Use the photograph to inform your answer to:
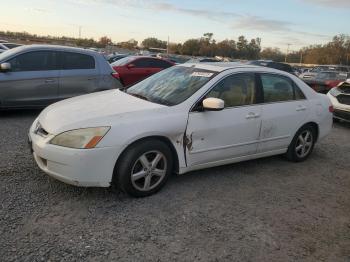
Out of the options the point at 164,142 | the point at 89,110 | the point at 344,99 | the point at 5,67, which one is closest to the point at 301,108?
the point at 164,142

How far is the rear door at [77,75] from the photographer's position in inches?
336

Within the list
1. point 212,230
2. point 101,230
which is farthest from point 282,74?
point 101,230

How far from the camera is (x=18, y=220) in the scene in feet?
12.3

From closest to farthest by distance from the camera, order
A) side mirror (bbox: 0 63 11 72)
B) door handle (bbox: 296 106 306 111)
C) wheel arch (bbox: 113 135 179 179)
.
Result: wheel arch (bbox: 113 135 179 179) → door handle (bbox: 296 106 306 111) → side mirror (bbox: 0 63 11 72)

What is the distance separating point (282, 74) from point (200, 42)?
10299 cm

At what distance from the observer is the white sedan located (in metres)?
4.11

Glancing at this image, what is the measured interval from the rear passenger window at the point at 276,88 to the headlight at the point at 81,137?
2.56 meters

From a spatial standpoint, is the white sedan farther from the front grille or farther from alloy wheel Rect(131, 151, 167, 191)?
the front grille

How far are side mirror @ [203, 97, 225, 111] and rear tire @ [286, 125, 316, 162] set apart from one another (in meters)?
1.99

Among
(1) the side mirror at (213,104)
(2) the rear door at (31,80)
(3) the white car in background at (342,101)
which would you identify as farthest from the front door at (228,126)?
(3) the white car in background at (342,101)

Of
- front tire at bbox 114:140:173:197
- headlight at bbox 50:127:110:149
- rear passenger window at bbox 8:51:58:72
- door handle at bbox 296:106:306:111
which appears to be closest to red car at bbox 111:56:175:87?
rear passenger window at bbox 8:51:58:72

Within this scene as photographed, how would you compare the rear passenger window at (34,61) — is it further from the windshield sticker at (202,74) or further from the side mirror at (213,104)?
the side mirror at (213,104)

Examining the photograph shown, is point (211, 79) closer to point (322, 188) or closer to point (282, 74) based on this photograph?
point (282, 74)

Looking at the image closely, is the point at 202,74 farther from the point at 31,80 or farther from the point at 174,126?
the point at 31,80
